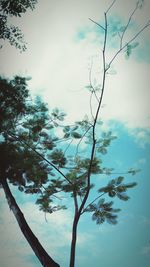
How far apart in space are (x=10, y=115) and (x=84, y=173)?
226 centimetres

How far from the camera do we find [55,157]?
555 cm

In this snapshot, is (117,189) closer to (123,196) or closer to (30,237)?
(123,196)

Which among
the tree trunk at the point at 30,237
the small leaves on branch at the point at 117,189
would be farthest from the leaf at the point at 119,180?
the tree trunk at the point at 30,237

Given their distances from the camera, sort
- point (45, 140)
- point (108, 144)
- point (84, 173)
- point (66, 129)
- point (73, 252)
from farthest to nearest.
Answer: point (45, 140), point (66, 129), point (108, 144), point (84, 173), point (73, 252)

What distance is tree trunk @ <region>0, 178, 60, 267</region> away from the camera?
3936 mm

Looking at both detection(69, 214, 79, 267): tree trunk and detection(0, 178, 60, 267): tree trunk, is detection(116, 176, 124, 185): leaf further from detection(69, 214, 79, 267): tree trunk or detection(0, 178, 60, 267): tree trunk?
detection(0, 178, 60, 267): tree trunk

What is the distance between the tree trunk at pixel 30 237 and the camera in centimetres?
394

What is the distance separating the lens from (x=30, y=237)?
4324 mm

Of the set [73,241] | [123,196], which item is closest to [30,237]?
[73,241]

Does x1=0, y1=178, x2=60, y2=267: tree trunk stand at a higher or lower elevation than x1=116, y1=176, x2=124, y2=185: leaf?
lower

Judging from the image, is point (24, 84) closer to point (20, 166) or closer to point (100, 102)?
point (20, 166)

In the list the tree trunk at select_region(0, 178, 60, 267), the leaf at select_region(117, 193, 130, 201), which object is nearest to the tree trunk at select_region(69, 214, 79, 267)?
the tree trunk at select_region(0, 178, 60, 267)

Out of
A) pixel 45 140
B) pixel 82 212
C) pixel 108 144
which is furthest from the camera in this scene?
pixel 45 140

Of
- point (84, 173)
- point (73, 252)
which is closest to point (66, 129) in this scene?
point (84, 173)
